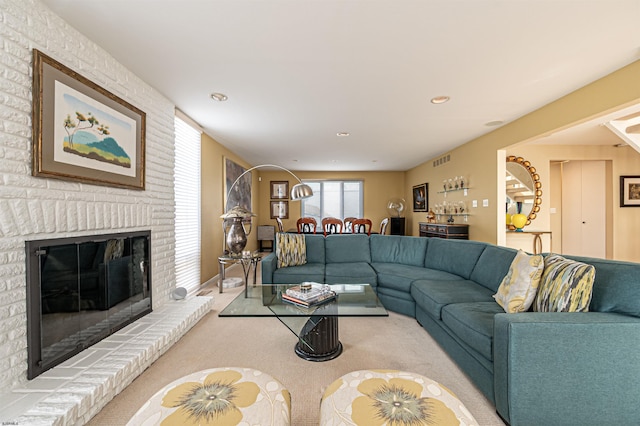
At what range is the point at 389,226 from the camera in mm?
7773

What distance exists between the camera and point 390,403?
986 millimetres

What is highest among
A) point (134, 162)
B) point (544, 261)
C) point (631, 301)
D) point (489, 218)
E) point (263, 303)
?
point (134, 162)

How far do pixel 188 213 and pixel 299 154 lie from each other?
8.99 ft

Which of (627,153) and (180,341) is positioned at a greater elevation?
(627,153)

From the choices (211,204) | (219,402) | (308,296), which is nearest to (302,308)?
(308,296)

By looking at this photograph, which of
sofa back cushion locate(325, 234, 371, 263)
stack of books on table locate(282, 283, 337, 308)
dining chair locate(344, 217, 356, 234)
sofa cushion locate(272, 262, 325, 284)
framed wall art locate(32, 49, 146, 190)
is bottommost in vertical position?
sofa cushion locate(272, 262, 325, 284)

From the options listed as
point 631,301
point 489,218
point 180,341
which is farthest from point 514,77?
point 180,341

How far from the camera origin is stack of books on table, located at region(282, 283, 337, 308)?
205 centimetres

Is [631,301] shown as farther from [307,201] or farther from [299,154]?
[307,201]

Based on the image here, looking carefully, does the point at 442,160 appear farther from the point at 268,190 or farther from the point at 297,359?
the point at 297,359

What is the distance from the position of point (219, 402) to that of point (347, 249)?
2.93m

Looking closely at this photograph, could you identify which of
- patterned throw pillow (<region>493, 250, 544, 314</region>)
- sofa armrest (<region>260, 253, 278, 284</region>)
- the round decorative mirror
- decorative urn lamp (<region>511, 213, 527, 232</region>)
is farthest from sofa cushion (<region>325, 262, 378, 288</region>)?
the round decorative mirror

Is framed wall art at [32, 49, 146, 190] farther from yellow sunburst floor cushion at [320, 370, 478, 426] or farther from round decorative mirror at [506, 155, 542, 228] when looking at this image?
round decorative mirror at [506, 155, 542, 228]

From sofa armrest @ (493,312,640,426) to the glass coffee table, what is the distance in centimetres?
79
